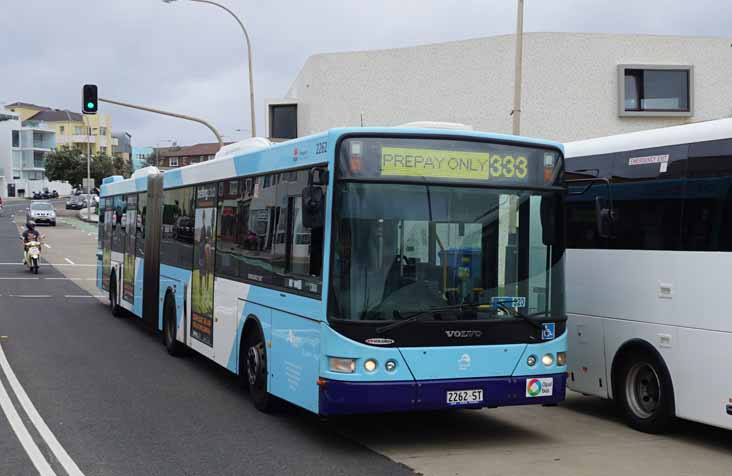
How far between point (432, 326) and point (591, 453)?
6.27 ft

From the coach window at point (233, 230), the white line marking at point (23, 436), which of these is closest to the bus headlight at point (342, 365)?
the white line marking at point (23, 436)

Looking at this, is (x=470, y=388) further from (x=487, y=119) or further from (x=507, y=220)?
(x=487, y=119)

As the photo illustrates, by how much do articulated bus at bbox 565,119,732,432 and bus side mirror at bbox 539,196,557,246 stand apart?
0.49 metres

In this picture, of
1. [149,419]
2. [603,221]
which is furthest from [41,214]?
[603,221]

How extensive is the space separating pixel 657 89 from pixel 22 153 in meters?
126

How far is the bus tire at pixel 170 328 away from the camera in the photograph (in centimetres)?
1406

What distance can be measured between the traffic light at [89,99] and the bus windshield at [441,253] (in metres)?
19.9

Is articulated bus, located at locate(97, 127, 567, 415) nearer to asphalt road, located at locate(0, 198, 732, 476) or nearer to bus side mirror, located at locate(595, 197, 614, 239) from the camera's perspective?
bus side mirror, located at locate(595, 197, 614, 239)

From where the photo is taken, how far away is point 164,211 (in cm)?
1538

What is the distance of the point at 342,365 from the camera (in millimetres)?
7871

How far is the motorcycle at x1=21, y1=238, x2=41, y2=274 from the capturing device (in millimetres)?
30875

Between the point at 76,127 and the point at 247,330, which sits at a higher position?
the point at 76,127

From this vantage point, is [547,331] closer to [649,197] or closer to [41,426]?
[649,197]

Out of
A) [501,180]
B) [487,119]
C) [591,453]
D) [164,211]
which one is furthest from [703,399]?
[487,119]
